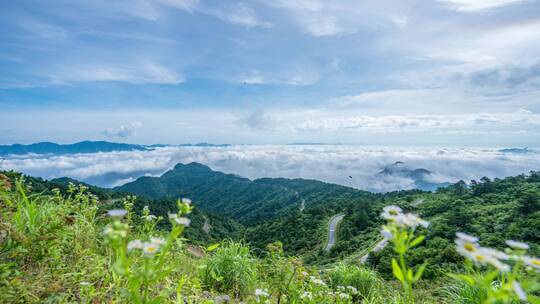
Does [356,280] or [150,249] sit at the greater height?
[150,249]

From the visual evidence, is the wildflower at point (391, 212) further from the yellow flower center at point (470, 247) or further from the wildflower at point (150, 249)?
the wildflower at point (150, 249)

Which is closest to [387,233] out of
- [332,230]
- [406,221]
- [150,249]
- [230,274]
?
[406,221]

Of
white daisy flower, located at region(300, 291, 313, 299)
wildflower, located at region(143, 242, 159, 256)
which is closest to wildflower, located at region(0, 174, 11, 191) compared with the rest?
wildflower, located at region(143, 242, 159, 256)

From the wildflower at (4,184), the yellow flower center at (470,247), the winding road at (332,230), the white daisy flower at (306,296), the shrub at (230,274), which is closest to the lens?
the yellow flower center at (470,247)

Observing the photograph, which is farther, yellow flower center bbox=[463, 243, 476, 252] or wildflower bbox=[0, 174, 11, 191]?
wildflower bbox=[0, 174, 11, 191]

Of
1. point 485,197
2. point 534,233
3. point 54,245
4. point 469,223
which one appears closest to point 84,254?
point 54,245

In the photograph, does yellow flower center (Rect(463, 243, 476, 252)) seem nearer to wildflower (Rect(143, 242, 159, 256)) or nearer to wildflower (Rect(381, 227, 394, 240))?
wildflower (Rect(381, 227, 394, 240))

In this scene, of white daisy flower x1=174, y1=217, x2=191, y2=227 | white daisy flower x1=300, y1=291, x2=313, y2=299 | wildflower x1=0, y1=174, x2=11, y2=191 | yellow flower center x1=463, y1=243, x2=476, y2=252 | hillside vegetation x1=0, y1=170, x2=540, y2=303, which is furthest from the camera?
white daisy flower x1=300, y1=291, x2=313, y2=299

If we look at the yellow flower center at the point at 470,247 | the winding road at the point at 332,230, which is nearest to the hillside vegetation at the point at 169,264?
the yellow flower center at the point at 470,247

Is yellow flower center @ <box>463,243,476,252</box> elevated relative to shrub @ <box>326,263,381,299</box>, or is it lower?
elevated

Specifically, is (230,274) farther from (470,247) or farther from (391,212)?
(470,247)

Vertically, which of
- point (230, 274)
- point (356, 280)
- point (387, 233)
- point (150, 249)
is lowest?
point (356, 280)

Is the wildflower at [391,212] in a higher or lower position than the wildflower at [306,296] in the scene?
higher

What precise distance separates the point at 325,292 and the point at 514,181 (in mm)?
89766
